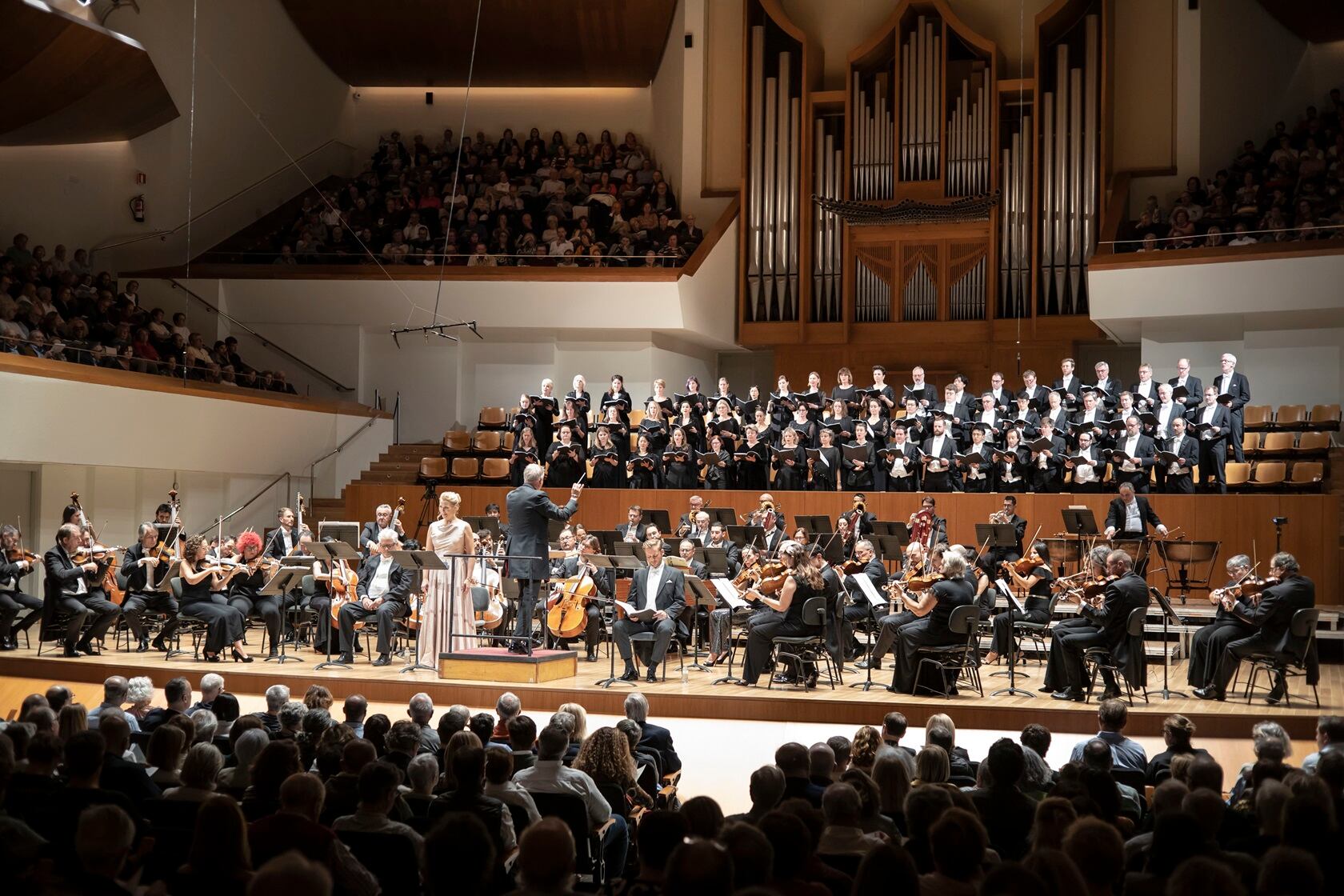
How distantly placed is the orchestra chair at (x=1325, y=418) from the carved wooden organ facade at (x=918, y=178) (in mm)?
3599

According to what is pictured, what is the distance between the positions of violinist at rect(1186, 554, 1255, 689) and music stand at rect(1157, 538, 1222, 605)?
62.1 inches

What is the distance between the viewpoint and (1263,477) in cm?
1327

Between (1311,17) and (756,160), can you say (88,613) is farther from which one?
(1311,17)

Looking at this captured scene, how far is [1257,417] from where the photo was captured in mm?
14961

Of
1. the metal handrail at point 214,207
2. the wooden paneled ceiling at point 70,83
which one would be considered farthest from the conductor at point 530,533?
the metal handrail at point 214,207

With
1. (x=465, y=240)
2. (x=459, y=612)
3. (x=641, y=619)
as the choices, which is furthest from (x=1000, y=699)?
(x=465, y=240)

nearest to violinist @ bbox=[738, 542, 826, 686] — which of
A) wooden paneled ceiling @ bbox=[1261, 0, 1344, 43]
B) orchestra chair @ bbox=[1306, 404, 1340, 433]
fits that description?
orchestra chair @ bbox=[1306, 404, 1340, 433]

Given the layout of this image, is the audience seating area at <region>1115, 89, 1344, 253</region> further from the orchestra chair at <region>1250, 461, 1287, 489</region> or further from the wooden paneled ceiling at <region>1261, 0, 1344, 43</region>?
the orchestra chair at <region>1250, 461, 1287, 489</region>

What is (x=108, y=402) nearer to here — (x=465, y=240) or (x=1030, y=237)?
(x=465, y=240)

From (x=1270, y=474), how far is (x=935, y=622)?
578cm

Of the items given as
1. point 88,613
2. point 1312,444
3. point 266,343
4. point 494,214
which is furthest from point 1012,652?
point 266,343

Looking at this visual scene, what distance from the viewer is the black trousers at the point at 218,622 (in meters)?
10.7

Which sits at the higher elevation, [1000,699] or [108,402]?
[108,402]

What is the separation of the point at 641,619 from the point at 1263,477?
6.96 metres
